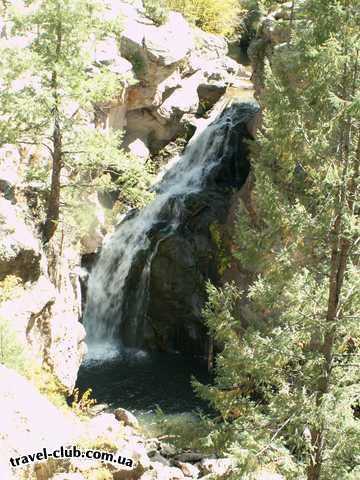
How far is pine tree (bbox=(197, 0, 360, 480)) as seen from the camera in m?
7.03

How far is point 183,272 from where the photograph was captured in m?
21.0

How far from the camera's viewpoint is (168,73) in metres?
24.2

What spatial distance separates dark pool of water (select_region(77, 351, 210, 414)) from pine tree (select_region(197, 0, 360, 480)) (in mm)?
9019

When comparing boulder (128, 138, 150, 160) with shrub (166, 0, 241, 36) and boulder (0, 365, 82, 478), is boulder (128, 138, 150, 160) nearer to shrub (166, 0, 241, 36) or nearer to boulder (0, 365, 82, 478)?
shrub (166, 0, 241, 36)

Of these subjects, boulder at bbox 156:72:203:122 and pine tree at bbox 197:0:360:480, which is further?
boulder at bbox 156:72:203:122

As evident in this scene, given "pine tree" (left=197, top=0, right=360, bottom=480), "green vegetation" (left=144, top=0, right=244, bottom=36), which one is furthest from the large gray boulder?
"green vegetation" (left=144, top=0, right=244, bottom=36)

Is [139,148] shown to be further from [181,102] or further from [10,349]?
[10,349]

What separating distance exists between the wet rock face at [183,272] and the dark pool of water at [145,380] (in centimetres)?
85

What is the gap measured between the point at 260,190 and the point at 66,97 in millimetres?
6521

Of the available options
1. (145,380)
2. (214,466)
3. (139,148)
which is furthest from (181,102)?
(214,466)

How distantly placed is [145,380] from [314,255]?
11.9 meters

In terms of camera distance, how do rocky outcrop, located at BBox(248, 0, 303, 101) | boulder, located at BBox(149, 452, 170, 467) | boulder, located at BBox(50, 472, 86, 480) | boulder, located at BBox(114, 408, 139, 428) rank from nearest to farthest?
boulder, located at BBox(50, 472, 86, 480)
boulder, located at BBox(149, 452, 170, 467)
boulder, located at BBox(114, 408, 139, 428)
rocky outcrop, located at BBox(248, 0, 303, 101)

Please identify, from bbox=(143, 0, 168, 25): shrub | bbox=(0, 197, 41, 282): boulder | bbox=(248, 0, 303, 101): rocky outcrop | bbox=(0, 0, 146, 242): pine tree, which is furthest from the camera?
bbox=(143, 0, 168, 25): shrub

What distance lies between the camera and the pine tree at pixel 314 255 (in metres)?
7.03
